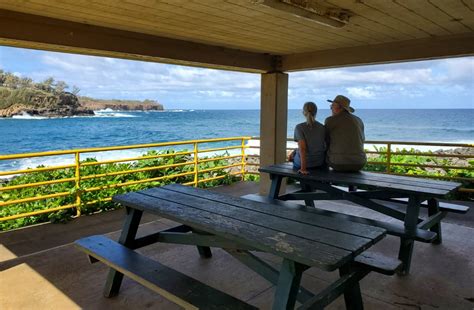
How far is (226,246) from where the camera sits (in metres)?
2.31

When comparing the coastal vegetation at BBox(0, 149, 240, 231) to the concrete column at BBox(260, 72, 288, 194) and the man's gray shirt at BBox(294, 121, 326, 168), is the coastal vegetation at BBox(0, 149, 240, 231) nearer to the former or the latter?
the concrete column at BBox(260, 72, 288, 194)

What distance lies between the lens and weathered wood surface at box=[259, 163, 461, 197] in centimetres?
317

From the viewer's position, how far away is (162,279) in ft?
7.00

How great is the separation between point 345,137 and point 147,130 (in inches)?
1543

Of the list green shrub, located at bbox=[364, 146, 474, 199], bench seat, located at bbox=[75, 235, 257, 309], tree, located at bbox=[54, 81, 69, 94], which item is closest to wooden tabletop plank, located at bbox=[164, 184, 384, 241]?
bench seat, located at bbox=[75, 235, 257, 309]

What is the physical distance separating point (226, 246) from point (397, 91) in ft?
183

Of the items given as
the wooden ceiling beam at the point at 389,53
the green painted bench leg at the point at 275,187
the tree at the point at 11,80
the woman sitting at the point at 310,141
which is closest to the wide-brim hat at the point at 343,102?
the woman sitting at the point at 310,141

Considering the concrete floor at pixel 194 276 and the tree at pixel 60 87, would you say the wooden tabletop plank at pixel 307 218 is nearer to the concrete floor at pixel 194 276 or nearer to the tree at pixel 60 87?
the concrete floor at pixel 194 276

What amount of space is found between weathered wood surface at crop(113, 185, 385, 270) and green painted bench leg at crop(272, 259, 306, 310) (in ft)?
0.31

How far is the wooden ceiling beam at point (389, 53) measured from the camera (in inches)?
152

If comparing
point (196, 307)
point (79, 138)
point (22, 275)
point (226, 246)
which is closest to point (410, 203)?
point (226, 246)

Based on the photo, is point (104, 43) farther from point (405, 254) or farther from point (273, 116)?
point (405, 254)

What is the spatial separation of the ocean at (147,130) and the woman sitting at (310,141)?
105ft

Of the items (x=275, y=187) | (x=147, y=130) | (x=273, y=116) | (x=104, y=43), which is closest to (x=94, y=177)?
(x=104, y=43)
